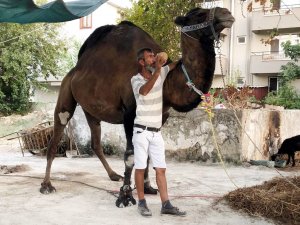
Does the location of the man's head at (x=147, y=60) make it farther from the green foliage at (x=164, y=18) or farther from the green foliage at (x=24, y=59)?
the green foliage at (x=24, y=59)

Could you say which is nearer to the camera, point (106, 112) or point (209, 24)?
point (209, 24)

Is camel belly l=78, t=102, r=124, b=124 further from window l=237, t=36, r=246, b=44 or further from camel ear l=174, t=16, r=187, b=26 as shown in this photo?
window l=237, t=36, r=246, b=44

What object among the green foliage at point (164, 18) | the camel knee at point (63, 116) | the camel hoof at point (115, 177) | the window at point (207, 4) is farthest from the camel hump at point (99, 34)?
the camel hoof at point (115, 177)

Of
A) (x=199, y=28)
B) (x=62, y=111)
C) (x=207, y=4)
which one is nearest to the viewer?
(x=199, y=28)

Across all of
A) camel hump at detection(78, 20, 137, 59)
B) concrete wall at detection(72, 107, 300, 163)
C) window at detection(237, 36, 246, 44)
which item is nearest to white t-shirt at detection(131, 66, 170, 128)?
camel hump at detection(78, 20, 137, 59)

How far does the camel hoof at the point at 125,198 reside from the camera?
195 inches

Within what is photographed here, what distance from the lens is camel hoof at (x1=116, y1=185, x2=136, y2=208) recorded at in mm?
4953

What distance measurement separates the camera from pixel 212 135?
8.52 metres

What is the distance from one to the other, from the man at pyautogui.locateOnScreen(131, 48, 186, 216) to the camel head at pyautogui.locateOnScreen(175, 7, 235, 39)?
0.51 m

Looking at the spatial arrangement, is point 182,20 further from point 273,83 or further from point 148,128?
point 273,83

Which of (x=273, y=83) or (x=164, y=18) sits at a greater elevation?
(x=164, y=18)

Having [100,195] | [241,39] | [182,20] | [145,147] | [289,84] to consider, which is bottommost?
[100,195]

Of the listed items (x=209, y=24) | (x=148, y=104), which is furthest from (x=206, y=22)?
(x=148, y=104)

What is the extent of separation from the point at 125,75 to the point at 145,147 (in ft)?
4.02
